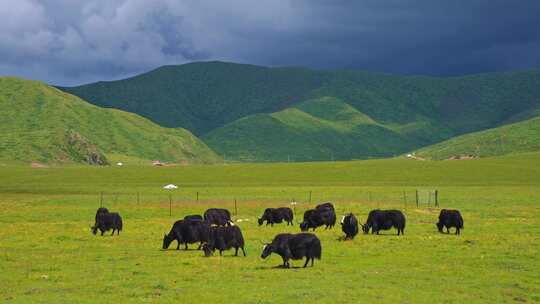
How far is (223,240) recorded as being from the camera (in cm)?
3078

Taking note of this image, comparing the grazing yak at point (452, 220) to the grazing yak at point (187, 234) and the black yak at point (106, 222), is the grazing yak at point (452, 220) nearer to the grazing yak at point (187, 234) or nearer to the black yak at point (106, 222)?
the grazing yak at point (187, 234)

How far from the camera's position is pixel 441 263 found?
93.3 ft

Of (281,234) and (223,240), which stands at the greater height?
(281,234)

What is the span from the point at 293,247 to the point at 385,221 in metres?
14.2

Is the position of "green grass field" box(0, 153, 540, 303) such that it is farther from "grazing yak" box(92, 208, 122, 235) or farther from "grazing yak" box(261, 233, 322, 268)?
"grazing yak" box(92, 208, 122, 235)

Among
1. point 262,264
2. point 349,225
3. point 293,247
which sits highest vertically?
point 349,225

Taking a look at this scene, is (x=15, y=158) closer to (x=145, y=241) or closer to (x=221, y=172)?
(x=221, y=172)

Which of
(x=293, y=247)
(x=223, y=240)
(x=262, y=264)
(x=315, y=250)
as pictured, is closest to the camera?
(x=293, y=247)

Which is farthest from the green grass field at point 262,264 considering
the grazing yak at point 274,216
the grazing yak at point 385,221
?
the grazing yak at point 274,216

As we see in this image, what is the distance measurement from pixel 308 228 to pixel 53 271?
20.5m

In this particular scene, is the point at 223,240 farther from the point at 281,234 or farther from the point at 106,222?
the point at 106,222

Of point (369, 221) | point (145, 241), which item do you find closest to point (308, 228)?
point (369, 221)

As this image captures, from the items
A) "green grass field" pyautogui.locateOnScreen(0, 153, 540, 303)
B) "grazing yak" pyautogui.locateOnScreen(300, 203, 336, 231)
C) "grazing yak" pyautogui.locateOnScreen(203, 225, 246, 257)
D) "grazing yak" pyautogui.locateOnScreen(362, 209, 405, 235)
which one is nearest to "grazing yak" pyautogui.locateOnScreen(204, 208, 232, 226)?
"green grass field" pyautogui.locateOnScreen(0, 153, 540, 303)

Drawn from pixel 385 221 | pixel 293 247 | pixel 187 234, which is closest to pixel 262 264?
pixel 293 247
